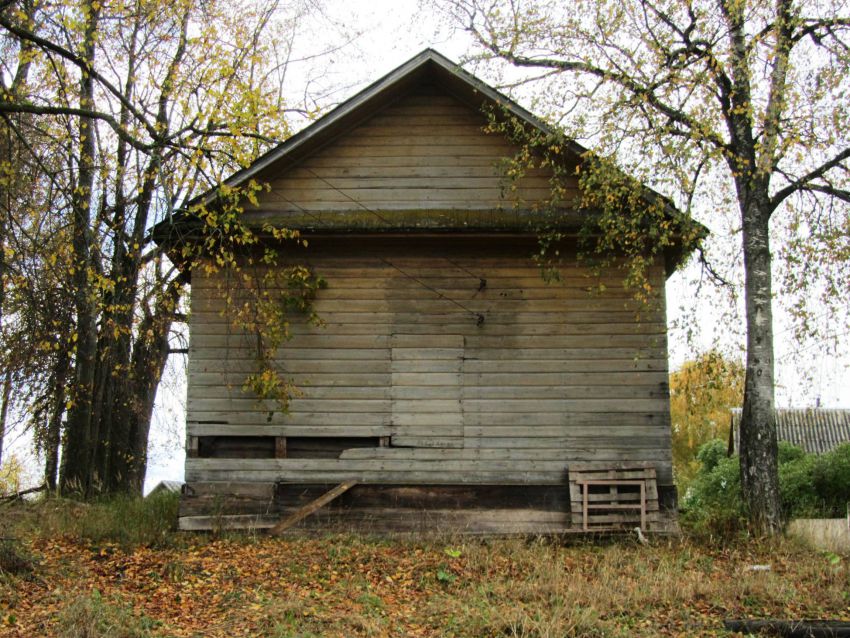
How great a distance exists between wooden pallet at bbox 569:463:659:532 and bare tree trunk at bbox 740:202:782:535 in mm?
1495

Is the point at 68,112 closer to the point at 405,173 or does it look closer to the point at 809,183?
the point at 405,173

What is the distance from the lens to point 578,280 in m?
14.0

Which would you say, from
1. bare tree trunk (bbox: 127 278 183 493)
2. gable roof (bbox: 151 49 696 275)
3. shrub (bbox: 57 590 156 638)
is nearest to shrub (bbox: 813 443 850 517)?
gable roof (bbox: 151 49 696 275)

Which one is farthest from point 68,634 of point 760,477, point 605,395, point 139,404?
point 139,404

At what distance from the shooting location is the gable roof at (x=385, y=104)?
1374cm

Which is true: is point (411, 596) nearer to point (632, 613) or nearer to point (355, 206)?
point (632, 613)

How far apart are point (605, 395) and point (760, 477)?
8.38 ft

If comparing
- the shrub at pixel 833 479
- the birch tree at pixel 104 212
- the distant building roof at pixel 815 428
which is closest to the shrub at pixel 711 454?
the distant building roof at pixel 815 428

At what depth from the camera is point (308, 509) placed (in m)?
13.4

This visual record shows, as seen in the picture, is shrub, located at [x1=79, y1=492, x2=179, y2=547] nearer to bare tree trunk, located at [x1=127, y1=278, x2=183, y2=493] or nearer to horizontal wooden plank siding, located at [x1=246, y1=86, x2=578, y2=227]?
horizontal wooden plank siding, located at [x1=246, y1=86, x2=578, y2=227]

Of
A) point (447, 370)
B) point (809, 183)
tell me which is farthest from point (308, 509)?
point (809, 183)

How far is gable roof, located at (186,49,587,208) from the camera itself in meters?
13.7

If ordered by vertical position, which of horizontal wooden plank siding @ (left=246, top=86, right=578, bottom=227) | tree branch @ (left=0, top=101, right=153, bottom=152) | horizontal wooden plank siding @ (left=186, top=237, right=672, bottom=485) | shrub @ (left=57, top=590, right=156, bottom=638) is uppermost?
horizontal wooden plank siding @ (left=246, top=86, right=578, bottom=227)

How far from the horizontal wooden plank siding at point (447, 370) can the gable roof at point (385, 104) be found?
1.52m
